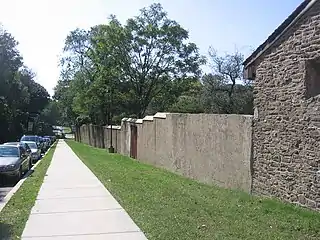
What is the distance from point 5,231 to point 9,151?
13538mm

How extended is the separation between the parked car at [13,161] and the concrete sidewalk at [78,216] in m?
4.19

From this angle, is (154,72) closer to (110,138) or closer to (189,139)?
(110,138)

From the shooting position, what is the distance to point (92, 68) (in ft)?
188

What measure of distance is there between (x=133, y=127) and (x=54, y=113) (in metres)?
101

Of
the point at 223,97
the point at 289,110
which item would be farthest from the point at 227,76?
the point at 289,110

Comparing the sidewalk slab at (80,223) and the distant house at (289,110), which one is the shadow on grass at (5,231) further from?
the distant house at (289,110)

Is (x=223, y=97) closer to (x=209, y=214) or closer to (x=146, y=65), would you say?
(x=146, y=65)

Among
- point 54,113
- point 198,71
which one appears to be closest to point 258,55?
point 198,71

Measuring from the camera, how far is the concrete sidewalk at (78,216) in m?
8.67

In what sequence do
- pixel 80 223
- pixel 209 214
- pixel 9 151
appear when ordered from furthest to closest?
pixel 9 151
pixel 209 214
pixel 80 223

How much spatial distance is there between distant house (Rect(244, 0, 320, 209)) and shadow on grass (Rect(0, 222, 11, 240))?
5.80m

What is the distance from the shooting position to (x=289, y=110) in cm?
1155

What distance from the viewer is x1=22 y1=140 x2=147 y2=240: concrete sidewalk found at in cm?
867

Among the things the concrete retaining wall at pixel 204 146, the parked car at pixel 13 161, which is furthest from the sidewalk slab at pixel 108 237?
the parked car at pixel 13 161
